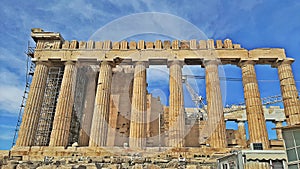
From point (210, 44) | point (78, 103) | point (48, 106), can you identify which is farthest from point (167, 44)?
point (48, 106)

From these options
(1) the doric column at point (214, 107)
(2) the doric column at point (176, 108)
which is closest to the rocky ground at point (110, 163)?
A: (2) the doric column at point (176, 108)

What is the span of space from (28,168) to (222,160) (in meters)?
12.3

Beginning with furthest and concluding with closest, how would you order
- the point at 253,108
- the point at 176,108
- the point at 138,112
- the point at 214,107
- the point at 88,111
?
the point at 88,111 → the point at 253,108 → the point at 214,107 → the point at 176,108 → the point at 138,112

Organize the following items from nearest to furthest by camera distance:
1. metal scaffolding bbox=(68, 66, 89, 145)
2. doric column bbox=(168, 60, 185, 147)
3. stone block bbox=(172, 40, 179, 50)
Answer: doric column bbox=(168, 60, 185, 147) < stone block bbox=(172, 40, 179, 50) < metal scaffolding bbox=(68, 66, 89, 145)

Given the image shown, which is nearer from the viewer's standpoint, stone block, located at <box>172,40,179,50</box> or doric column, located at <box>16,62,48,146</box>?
doric column, located at <box>16,62,48,146</box>

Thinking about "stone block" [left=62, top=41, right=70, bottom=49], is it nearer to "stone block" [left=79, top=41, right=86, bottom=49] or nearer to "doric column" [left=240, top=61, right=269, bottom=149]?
"stone block" [left=79, top=41, right=86, bottom=49]

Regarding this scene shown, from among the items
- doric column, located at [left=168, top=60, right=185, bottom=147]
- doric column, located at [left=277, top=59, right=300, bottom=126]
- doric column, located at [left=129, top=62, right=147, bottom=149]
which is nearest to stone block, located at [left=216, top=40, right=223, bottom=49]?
doric column, located at [left=168, top=60, right=185, bottom=147]

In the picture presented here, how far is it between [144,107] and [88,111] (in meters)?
7.60

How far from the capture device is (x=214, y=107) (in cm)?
2247

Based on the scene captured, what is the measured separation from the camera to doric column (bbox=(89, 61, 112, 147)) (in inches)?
839

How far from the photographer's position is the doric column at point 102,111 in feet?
69.9

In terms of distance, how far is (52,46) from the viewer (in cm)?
2545

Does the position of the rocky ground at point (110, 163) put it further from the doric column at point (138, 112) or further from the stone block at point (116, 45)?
the stone block at point (116, 45)

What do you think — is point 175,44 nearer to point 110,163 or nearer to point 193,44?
point 193,44
